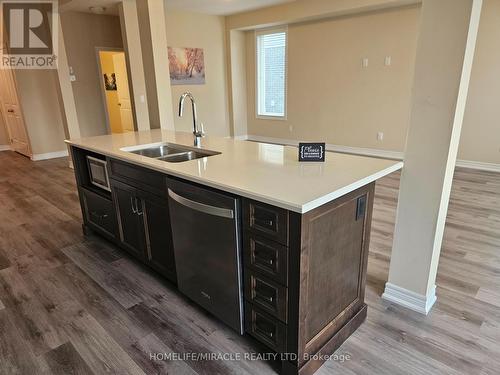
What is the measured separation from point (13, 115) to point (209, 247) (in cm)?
668

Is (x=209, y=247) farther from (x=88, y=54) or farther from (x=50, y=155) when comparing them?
(x=50, y=155)

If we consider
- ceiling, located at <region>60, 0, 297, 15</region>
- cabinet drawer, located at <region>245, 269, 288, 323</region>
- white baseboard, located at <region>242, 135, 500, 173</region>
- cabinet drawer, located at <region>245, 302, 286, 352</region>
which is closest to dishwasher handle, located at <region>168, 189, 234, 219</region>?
cabinet drawer, located at <region>245, 269, 288, 323</region>

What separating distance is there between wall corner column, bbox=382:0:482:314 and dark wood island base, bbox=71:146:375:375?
333mm

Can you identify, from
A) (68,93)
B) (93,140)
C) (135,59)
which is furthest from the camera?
(68,93)

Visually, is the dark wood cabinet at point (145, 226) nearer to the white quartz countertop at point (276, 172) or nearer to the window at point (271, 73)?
the white quartz countertop at point (276, 172)

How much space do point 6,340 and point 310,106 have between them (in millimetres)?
5875

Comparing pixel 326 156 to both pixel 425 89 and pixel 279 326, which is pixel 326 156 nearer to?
pixel 425 89

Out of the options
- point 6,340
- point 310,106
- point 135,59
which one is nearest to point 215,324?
point 6,340

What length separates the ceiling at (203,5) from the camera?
4922 mm

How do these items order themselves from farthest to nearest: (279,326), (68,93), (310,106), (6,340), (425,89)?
1. (310,106)
2. (68,93)
3. (6,340)
4. (425,89)
5. (279,326)

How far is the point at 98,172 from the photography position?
2.64 m

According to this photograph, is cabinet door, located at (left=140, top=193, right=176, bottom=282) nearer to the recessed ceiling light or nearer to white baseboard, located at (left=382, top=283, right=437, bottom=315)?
white baseboard, located at (left=382, top=283, right=437, bottom=315)

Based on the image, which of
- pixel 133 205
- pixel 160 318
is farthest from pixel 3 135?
pixel 160 318

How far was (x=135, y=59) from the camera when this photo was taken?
489 cm
